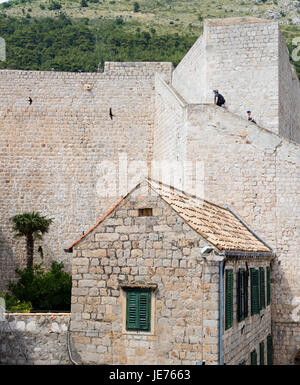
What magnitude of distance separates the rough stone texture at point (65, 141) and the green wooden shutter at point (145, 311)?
1425cm

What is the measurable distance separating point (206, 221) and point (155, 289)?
2.06 metres

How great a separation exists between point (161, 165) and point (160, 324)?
40.3 ft

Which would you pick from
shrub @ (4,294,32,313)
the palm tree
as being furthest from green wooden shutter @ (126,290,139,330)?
the palm tree

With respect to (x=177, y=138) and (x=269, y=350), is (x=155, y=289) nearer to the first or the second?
(x=269, y=350)

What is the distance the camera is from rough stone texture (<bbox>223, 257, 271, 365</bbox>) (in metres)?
8.98

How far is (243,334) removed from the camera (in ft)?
32.7

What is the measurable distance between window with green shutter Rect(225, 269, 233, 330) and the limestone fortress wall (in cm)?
551

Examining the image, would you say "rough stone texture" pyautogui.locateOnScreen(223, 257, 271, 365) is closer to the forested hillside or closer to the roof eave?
the roof eave

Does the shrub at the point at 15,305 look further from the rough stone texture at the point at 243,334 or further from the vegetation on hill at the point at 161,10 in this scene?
the vegetation on hill at the point at 161,10

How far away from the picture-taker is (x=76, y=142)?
77.2ft

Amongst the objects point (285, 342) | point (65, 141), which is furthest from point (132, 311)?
point (65, 141)

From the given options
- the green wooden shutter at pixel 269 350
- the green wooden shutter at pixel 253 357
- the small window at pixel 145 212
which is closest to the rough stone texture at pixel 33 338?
the small window at pixel 145 212

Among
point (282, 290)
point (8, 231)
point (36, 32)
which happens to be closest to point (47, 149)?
point (8, 231)

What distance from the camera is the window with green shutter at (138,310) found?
29.4ft
